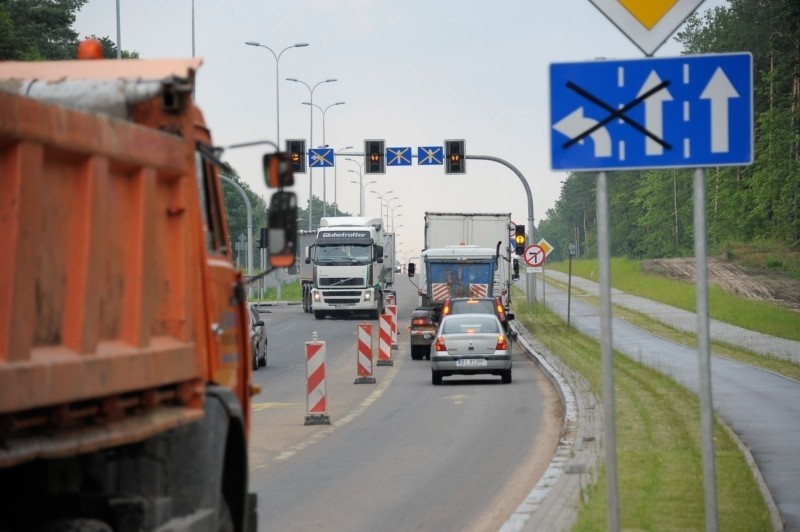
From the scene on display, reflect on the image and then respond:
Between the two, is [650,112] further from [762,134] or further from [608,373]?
[762,134]

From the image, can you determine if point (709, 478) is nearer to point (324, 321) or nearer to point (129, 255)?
point (129, 255)

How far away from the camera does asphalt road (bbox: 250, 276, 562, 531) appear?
1305 cm

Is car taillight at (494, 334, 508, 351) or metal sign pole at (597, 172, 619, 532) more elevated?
metal sign pole at (597, 172, 619, 532)

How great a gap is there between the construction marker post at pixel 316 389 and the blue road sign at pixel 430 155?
1302 inches

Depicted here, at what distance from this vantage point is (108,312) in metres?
5.82

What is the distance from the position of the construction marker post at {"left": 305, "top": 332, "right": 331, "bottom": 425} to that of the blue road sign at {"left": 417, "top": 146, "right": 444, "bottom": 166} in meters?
33.1

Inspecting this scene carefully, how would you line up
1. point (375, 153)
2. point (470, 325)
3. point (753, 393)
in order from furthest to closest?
point (375, 153)
point (470, 325)
point (753, 393)

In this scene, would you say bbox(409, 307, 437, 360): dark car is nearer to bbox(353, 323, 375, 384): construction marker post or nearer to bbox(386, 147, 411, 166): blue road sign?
bbox(353, 323, 375, 384): construction marker post

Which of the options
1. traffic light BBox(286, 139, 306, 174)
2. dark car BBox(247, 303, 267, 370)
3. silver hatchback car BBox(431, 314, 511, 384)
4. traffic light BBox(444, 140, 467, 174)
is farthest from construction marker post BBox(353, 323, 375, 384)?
traffic light BBox(286, 139, 306, 174)

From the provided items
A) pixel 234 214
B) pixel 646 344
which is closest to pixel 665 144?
pixel 646 344

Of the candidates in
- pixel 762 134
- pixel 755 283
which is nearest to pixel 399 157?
pixel 755 283

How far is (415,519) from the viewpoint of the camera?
12562 millimetres

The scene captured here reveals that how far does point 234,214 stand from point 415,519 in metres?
152

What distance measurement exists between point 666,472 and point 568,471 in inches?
38.8
